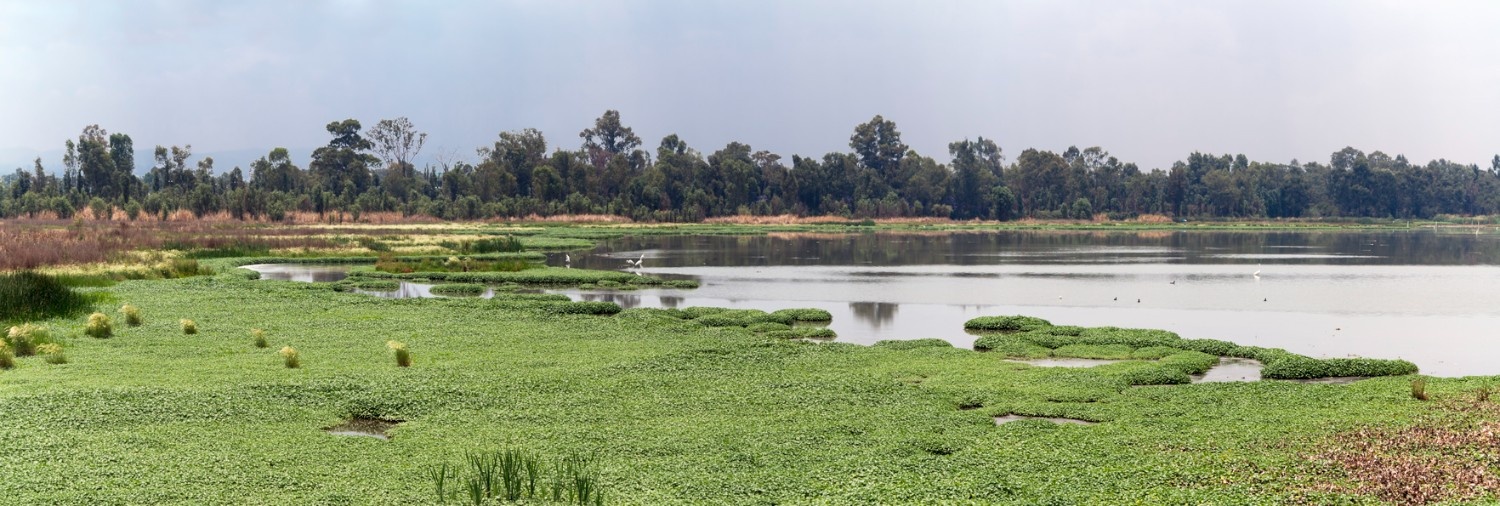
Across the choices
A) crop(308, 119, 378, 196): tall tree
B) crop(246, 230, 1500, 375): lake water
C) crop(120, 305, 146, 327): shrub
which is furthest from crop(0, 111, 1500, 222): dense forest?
crop(120, 305, 146, 327): shrub

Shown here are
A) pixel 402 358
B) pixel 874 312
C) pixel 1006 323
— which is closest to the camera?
pixel 402 358

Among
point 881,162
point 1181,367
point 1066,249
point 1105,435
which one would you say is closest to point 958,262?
point 1066,249

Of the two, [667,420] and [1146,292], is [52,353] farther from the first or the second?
[1146,292]

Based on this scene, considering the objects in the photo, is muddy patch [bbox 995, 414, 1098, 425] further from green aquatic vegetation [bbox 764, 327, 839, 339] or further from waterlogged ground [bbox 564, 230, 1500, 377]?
green aquatic vegetation [bbox 764, 327, 839, 339]

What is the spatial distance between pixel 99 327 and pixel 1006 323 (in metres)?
20.4

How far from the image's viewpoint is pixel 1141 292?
137 ft

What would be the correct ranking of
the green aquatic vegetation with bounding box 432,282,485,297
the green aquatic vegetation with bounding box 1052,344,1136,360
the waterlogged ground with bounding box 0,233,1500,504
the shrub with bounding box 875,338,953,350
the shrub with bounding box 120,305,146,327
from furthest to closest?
the green aquatic vegetation with bounding box 432,282,485,297 < the shrub with bounding box 120,305,146,327 < the shrub with bounding box 875,338,953,350 < the green aquatic vegetation with bounding box 1052,344,1136,360 < the waterlogged ground with bounding box 0,233,1500,504

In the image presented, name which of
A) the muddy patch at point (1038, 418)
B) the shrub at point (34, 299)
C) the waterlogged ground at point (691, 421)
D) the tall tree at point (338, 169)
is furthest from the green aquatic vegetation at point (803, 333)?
Result: the tall tree at point (338, 169)

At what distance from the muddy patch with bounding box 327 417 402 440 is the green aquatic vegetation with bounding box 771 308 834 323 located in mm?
15760

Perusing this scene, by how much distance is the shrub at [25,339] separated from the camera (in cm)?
1994

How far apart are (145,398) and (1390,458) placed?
15844mm

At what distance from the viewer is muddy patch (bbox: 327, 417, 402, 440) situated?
14.7 meters

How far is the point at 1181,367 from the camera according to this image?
20.5m

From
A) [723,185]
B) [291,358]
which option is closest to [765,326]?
[291,358]
